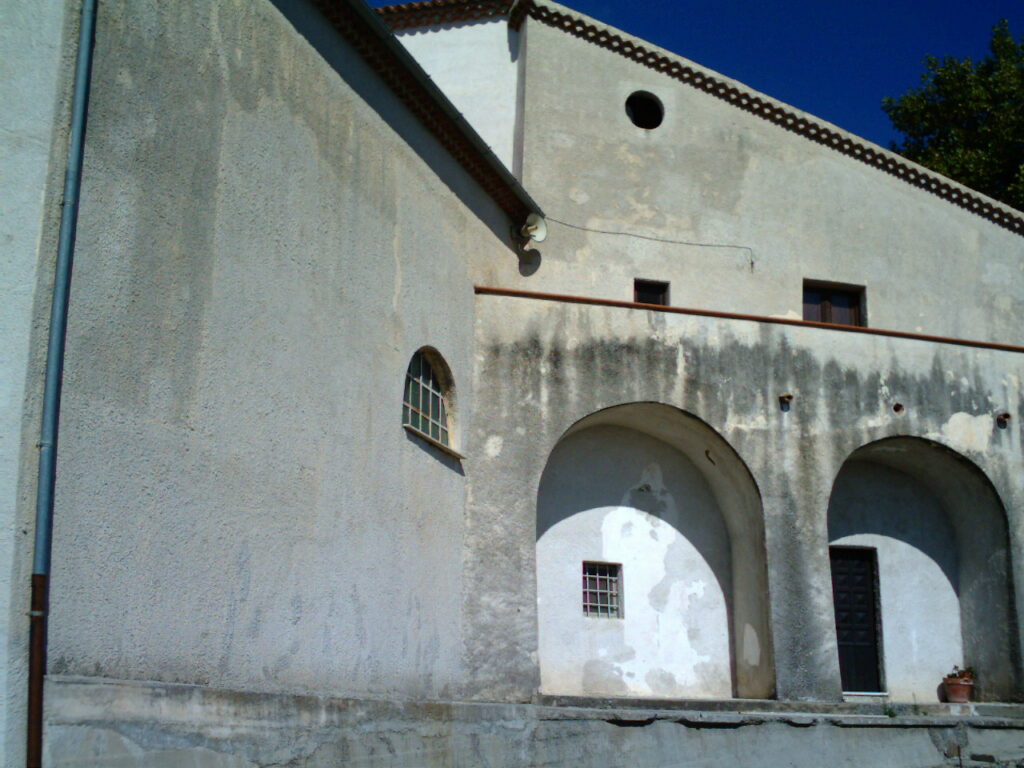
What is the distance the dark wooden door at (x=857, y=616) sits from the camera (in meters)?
15.2

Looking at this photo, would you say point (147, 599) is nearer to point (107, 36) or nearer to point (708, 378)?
point (107, 36)

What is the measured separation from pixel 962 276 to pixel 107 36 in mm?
14350

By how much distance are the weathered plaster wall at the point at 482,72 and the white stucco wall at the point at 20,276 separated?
10.3m

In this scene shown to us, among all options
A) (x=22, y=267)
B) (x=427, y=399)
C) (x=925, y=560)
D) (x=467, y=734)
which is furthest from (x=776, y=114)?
(x=22, y=267)

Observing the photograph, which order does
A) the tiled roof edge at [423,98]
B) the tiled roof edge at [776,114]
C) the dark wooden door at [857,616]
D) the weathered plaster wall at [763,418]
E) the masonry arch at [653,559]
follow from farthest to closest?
the tiled roof edge at [776,114] → the dark wooden door at [857,616] → the masonry arch at [653,559] → the weathered plaster wall at [763,418] → the tiled roof edge at [423,98]

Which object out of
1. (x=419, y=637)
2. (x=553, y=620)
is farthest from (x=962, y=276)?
(x=419, y=637)

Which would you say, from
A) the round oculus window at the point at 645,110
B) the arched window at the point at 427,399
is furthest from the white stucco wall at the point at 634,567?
the round oculus window at the point at 645,110

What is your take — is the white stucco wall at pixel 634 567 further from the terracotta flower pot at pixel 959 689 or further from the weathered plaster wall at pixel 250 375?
the terracotta flower pot at pixel 959 689

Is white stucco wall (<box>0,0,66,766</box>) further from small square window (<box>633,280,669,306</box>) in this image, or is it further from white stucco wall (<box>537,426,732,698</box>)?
small square window (<box>633,280,669,306</box>)

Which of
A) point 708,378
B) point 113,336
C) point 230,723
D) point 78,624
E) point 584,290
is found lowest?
point 230,723

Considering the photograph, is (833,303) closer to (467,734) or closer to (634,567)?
(634,567)

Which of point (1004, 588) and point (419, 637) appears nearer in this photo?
point (419, 637)

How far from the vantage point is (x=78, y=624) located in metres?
6.86

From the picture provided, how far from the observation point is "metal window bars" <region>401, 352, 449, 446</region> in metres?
11.8
